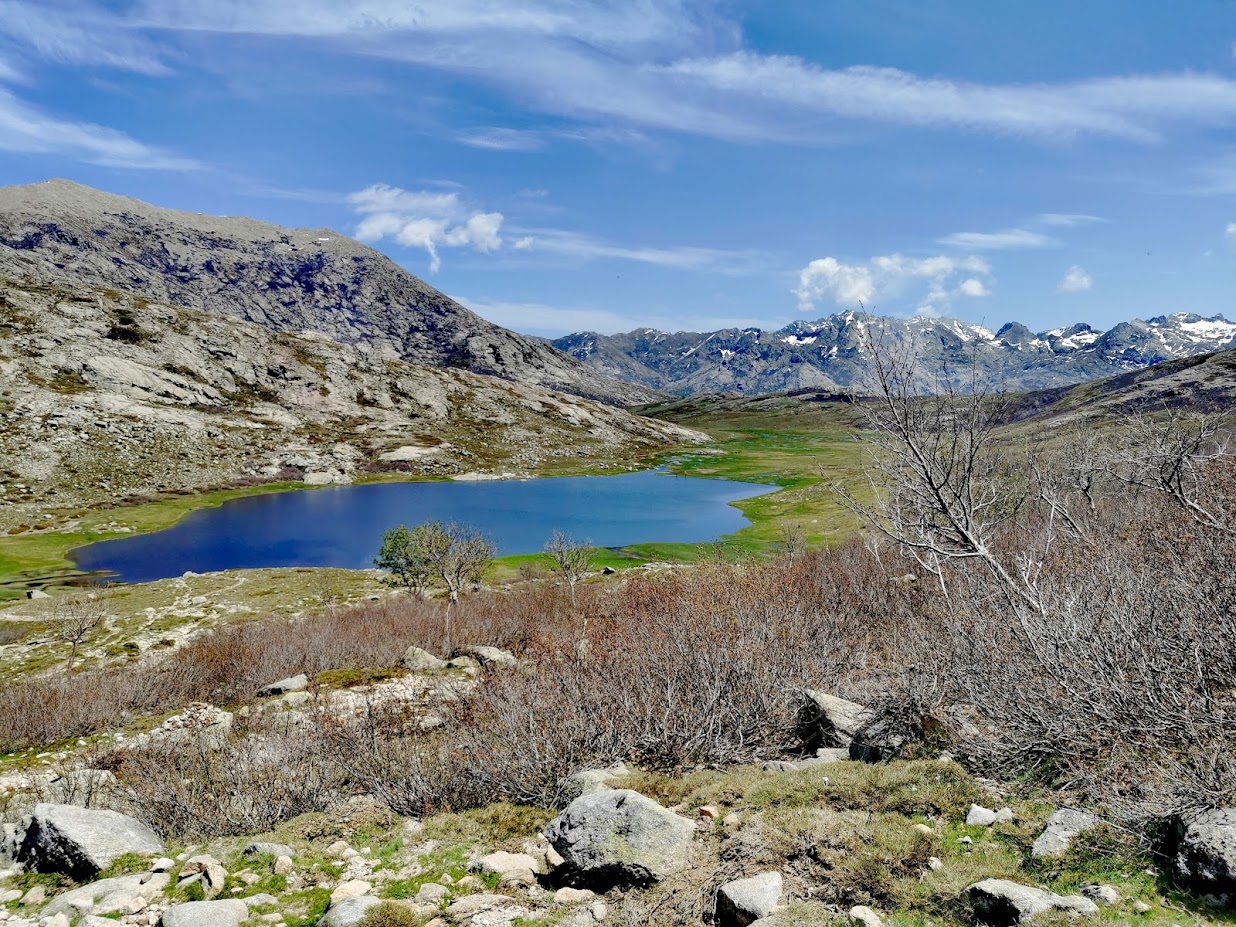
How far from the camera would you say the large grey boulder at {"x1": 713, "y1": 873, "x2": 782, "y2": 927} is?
716 centimetres

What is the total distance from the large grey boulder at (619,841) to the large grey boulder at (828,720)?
5547mm

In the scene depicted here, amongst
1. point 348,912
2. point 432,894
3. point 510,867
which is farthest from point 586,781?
point 348,912

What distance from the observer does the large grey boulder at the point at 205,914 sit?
763cm

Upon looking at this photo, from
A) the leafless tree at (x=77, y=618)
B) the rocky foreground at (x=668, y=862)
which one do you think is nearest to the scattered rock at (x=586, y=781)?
the rocky foreground at (x=668, y=862)

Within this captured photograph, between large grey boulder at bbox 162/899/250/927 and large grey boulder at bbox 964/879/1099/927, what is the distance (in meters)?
7.65

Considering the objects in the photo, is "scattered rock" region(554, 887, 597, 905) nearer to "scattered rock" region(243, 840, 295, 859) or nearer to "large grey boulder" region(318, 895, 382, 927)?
"large grey boulder" region(318, 895, 382, 927)

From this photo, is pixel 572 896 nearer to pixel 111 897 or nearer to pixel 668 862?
pixel 668 862

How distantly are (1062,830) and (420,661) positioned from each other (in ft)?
78.7

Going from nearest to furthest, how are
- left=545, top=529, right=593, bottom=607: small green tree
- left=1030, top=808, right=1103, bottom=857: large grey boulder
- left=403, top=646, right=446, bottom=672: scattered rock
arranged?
left=1030, top=808, right=1103, bottom=857: large grey boulder
left=403, top=646, right=446, bottom=672: scattered rock
left=545, top=529, right=593, bottom=607: small green tree

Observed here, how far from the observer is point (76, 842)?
389 inches

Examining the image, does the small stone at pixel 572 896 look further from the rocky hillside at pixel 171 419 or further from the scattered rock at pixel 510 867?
the rocky hillside at pixel 171 419

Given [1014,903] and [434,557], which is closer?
[1014,903]

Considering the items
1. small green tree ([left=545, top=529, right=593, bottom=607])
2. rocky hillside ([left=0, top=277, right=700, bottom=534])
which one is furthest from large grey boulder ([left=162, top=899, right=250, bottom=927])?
rocky hillside ([left=0, top=277, right=700, bottom=534])

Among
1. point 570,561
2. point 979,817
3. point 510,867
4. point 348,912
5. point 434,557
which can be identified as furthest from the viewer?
point 570,561
